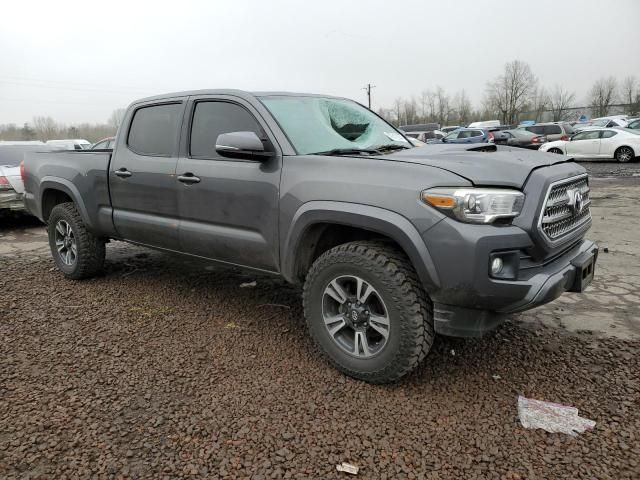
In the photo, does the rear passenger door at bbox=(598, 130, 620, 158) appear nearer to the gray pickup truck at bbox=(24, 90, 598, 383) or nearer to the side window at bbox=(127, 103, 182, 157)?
the gray pickup truck at bbox=(24, 90, 598, 383)

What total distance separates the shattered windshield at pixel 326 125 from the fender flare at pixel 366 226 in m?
0.53

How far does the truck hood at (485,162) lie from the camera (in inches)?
102

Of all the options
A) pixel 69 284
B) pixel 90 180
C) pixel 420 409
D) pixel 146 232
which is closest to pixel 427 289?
pixel 420 409

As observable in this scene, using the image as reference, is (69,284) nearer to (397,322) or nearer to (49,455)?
(49,455)

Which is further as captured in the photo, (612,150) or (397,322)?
(612,150)

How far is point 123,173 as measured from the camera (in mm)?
4289

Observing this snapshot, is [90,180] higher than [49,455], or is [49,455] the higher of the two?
[90,180]

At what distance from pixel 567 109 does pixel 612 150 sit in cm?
6968

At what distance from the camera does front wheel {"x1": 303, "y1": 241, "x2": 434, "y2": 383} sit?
8.80 feet

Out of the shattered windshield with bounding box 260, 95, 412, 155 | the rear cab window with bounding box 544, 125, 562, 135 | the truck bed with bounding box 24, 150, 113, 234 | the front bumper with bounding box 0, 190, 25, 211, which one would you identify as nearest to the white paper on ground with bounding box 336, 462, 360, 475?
the shattered windshield with bounding box 260, 95, 412, 155

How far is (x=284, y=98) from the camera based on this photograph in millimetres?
3770

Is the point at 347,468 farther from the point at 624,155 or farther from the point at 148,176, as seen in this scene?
the point at 624,155

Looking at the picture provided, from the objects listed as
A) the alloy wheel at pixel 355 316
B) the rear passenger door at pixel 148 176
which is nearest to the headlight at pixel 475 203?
the alloy wheel at pixel 355 316

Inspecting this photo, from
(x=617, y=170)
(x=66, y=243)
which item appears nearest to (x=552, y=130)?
(x=617, y=170)
